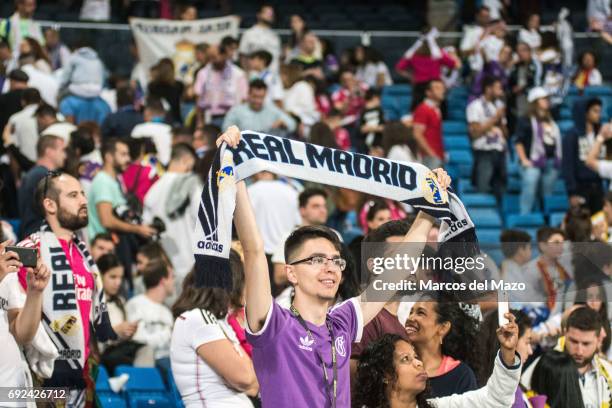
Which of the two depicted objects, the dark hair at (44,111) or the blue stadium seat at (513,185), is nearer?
the dark hair at (44,111)

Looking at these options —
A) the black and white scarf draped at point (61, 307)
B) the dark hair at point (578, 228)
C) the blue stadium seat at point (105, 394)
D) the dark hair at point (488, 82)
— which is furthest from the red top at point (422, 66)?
the black and white scarf draped at point (61, 307)

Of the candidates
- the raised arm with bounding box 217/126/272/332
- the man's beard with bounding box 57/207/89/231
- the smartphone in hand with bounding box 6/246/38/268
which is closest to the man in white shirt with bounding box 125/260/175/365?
the man's beard with bounding box 57/207/89/231

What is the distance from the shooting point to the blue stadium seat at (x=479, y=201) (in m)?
13.4

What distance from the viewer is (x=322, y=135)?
11.9 meters

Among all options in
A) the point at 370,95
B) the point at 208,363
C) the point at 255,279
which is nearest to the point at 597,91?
the point at 370,95

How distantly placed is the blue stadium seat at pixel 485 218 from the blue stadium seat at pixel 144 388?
5668 mm

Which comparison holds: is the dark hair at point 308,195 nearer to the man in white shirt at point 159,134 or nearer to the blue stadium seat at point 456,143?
the man in white shirt at point 159,134

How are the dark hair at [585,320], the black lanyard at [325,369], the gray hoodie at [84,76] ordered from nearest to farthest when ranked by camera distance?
the black lanyard at [325,369], the dark hair at [585,320], the gray hoodie at [84,76]

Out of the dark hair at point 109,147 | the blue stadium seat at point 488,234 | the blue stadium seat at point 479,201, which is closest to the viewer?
the dark hair at point 109,147

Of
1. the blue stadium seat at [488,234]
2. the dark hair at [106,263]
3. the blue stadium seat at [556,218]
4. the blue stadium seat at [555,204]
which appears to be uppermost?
the blue stadium seat at [555,204]

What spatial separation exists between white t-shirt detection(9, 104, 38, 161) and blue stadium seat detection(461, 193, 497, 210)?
14.6 ft

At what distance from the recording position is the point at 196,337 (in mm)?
5879

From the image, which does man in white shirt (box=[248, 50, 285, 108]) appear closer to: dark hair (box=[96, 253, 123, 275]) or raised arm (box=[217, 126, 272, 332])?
dark hair (box=[96, 253, 123, 275])

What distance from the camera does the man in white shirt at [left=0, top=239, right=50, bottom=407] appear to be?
5500mm
